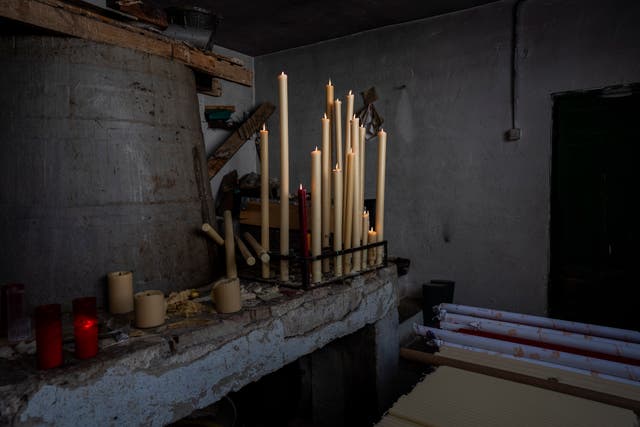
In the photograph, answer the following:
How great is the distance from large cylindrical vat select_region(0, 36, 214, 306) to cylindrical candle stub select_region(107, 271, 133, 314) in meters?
0.07

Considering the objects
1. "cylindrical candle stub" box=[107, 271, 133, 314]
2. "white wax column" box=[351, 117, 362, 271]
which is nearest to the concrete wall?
"white wax column" box=[351, 117, 362, 271]

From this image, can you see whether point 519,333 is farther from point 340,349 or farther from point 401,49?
point 401,49

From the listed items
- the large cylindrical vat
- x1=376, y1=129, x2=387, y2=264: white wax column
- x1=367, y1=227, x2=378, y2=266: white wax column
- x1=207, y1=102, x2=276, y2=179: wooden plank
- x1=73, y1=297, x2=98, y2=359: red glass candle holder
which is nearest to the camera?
x1=73, y1=297, x2=98, y2=359: red glass candle holder

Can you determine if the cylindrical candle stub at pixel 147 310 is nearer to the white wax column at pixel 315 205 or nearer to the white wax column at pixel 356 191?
the white wax column at pixel 315 205

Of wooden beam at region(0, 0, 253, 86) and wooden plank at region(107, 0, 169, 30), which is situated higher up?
wooden plank at region(107, 0, 169, 30)

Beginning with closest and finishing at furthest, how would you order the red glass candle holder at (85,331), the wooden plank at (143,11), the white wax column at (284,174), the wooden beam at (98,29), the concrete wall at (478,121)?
the red glass candle holder at (85,331)
the wooden beam at (98,29)
the wooden plank at (143,11)
the white wax column at (284,174)
the concrete wall at (478,121)

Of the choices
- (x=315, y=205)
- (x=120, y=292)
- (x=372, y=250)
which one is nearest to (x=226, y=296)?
(x=120, y=292)

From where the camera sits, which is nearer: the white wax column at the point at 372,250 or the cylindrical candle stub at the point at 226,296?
the cylindrical candle stub at the point at 226,296

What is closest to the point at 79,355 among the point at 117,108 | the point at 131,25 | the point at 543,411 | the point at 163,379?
the point at 163,379

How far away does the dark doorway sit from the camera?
3500 mm

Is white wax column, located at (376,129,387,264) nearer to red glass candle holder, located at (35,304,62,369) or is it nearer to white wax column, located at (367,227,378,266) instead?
white wax column, located at (367,227,378,266)

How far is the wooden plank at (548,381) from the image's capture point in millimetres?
1389

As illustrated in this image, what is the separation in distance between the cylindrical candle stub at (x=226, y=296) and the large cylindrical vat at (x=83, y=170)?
0.32 m

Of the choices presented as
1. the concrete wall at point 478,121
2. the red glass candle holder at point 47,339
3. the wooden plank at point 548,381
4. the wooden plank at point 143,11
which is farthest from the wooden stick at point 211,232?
the concrete wall at point 478,121
